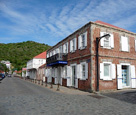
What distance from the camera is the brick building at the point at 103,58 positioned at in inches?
525

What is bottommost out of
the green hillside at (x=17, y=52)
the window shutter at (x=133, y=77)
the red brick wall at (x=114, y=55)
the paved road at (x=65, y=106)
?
the paved road at (x=65, y=106)

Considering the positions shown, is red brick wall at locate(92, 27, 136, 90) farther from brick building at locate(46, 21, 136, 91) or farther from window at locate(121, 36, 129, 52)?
window at locate(121, 36, 129, 52)

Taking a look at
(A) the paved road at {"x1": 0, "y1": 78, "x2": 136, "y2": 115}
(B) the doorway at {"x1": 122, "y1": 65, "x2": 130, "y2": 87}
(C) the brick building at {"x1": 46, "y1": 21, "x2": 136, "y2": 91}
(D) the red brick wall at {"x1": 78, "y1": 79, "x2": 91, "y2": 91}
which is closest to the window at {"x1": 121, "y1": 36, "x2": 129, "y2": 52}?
(C) the brick building at {"x1": 46, "y1": 21, "x2": 136, "y2": 91}

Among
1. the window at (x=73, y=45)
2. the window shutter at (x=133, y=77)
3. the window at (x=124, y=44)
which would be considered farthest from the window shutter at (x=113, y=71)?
the window at (x=73, y=45)

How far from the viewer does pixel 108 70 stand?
14.1 meters

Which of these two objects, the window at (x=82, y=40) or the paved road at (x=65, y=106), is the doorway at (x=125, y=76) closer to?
the window at (x=82, y=40)

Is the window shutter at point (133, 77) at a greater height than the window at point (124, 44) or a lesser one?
lesser

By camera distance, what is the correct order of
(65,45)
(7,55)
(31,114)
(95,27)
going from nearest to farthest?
(31,114) → (95,27) → (65,45) → (7,55)

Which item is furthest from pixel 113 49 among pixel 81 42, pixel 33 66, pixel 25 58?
pixel 25 58

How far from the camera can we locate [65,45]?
19453 millimetres

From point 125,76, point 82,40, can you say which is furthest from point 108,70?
point 82,40

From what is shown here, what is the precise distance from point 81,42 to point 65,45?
4598mm

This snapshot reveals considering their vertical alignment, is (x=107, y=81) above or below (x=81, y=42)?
below

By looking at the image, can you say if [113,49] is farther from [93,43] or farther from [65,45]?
[65,45]
